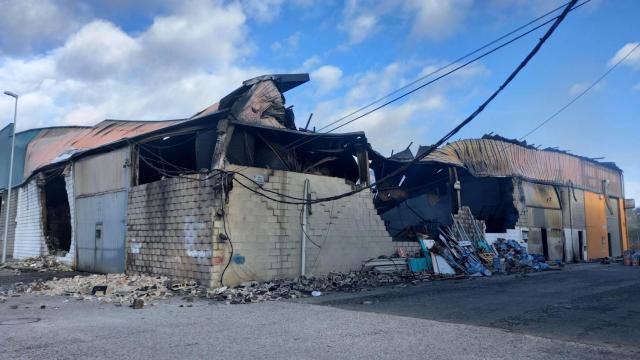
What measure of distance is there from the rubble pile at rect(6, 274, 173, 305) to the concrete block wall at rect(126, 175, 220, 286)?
63cm

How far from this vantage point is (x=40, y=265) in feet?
64.6

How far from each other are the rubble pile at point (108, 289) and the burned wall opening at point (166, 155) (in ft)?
11.4

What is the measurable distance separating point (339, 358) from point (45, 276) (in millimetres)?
14856

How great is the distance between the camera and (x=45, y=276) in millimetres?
16516

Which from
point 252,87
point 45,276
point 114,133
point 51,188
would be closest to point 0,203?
point 51,188

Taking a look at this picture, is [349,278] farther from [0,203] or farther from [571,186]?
[0,203]

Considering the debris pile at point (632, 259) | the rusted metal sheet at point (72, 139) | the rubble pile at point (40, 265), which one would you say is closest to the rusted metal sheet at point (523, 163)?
the debris pile at point (632, 259)

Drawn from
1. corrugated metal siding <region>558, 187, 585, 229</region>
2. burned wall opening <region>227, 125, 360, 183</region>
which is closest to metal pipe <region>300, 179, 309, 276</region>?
burned wall opening <region>227, 125, 360, 183</region>

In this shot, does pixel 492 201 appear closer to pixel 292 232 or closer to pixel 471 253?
pixel 471 253

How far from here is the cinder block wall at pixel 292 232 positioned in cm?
1289

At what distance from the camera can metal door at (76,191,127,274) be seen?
16.2 m

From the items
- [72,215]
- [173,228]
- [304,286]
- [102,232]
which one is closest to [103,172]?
[102,232]

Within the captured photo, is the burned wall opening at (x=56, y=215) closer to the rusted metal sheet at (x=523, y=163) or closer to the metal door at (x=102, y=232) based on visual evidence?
the metal door at (x=102, y=232)

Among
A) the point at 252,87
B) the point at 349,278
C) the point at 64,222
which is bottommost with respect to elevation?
the point at 349,278
